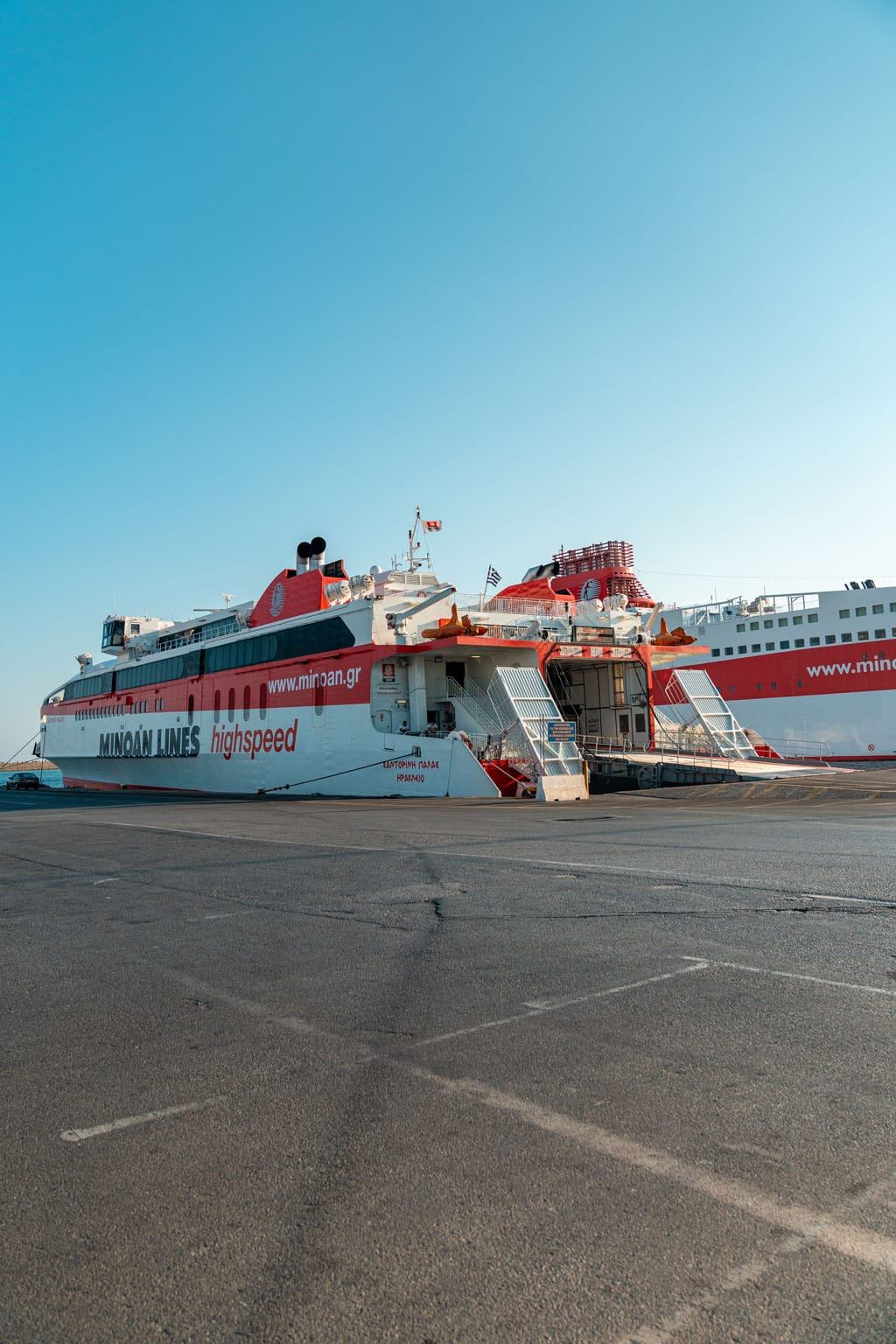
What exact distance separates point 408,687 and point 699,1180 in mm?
24570

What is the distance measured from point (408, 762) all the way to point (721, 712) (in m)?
10.0

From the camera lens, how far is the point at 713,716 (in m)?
27.4

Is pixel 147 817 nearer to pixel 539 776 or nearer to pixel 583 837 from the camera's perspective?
pixel 539 776

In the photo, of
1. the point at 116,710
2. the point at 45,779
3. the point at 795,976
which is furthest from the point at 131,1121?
the point at 45,779

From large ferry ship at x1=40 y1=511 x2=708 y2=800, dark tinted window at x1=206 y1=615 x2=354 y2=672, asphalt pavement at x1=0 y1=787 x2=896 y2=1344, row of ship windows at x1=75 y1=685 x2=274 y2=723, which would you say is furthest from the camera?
row of ship windows at x1=75 y1=685 x2=274 y2=723

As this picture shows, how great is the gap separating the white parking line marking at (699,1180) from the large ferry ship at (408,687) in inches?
745

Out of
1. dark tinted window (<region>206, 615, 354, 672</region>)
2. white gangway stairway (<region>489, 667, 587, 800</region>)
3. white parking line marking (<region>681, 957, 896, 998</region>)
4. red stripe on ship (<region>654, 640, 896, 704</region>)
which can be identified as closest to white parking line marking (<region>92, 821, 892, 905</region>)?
white parking line marking (<region>681, 957, 896, 998</region>)

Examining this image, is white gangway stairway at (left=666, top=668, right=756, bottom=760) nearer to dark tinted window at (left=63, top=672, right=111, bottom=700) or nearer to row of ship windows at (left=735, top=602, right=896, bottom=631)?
row of ship windows at (left=735, top=602, right=896, bottom=631)

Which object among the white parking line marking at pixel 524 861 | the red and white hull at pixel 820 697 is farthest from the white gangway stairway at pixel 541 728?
the red and white hull at pixel 820 697

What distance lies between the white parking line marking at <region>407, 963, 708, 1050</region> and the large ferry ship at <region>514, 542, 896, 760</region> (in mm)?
34396

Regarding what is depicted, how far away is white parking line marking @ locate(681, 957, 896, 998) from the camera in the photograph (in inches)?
190

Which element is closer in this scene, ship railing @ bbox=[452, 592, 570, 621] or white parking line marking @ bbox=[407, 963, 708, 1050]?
white parking line marking @ bbox=[407, 963, 708, 1050]

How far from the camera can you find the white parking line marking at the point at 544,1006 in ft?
14.2

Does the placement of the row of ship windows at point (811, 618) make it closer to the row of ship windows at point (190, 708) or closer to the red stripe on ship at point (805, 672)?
the red stripe on ship at point (805, 672)
